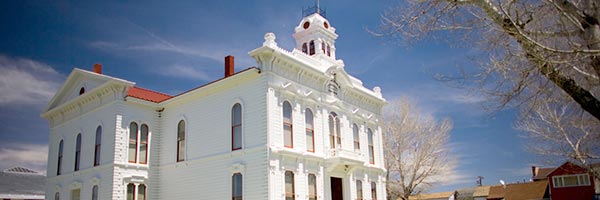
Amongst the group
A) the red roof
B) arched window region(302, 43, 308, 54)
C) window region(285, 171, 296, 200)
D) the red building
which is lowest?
window region(285, 171, 296, 200)

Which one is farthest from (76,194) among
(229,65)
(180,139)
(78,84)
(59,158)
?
(229,65)

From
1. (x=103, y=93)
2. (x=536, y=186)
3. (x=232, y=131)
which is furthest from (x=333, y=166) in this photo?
(x=536, y=186)

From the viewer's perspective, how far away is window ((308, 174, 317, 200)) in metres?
23.9

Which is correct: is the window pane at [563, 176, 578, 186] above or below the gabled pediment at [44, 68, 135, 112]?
below

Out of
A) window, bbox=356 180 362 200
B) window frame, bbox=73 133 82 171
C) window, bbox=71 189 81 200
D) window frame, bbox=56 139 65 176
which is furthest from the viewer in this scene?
window frame, bbox=56 139 65 176

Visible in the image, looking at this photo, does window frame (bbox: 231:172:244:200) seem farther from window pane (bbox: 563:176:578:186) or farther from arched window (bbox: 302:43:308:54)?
window pane (bbox: 563:176:578:186)

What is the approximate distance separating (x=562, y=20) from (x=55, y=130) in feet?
101

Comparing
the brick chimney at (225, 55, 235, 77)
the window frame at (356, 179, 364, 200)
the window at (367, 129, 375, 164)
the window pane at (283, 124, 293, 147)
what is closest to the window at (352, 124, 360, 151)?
the window at (367, 129, 375, 164)

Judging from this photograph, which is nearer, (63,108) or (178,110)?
(178,110)

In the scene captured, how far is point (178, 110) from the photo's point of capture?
27.1m

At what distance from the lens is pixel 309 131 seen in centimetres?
2484

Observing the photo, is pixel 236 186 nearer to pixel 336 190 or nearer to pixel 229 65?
pixel 336 190

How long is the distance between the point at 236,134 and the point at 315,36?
8.33m

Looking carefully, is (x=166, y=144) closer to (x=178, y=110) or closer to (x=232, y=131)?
(x=178, y=110)
